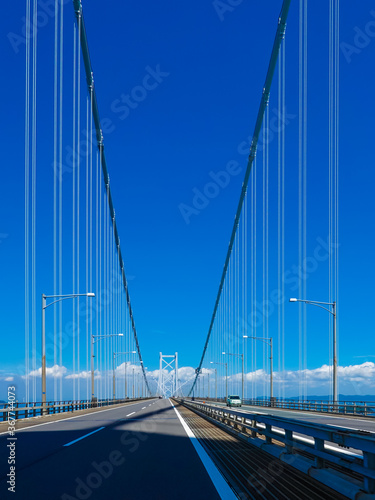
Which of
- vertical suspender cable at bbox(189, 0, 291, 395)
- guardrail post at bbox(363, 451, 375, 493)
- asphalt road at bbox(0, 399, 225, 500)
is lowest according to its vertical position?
asphalt road at bbox(0, 399, 225, 500)

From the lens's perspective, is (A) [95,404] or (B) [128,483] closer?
(B) [128,483]

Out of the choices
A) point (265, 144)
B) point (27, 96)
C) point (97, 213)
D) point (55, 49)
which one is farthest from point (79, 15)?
point (97, 213)

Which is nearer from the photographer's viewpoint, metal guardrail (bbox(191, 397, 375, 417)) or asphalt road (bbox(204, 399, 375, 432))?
asphalt road (bbox(204, 399, 375, 432))

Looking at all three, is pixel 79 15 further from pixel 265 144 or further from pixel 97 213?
pixel 97 213

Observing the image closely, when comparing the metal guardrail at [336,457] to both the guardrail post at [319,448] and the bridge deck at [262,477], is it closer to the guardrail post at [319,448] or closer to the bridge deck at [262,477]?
the guardrail post at [319,448]

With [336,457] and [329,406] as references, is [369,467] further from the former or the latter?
[329,406]

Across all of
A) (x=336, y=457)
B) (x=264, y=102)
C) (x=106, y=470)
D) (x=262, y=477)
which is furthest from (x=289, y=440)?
(x=264, y=102)

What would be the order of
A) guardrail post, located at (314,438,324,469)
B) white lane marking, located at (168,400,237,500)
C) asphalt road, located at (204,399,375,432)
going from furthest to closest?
1. asphalt road, located at (204,399,375,432)
2. guardrail post, located at (314,438,324,469)
3. white lane marking, located at (168,400,237,500)

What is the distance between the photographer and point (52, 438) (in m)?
16.0

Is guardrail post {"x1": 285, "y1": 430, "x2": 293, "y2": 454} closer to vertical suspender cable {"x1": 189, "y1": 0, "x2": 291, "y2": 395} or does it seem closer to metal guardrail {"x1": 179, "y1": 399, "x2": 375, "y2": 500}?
metal guardrail {"x1": 179, "y1": 399, "x2": 375, "y2": 500}

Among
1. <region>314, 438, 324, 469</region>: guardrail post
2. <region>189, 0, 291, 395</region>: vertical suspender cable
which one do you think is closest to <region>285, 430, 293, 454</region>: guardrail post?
<region>314, 438, 324, 469</region>: guardrail post

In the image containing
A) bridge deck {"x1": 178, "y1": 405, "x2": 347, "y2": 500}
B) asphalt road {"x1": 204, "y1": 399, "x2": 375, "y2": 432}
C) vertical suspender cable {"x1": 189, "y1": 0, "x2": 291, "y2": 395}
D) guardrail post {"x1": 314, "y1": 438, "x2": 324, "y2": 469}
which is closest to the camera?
bridge deck {"x1": 178, "y1": 405, "x2": 347, "y2": 500}

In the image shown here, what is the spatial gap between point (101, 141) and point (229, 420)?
2917 cm

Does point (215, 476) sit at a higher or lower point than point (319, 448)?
lower
